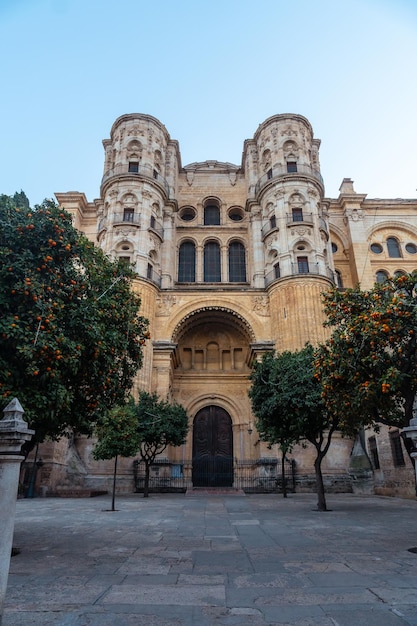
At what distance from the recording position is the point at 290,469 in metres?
22.2

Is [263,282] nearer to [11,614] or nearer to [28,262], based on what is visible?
[28,262]

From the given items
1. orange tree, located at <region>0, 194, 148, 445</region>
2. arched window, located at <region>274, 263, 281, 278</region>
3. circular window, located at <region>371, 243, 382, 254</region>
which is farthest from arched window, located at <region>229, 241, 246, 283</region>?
orange tree, located at <region>0, 194, 148, 445</region>

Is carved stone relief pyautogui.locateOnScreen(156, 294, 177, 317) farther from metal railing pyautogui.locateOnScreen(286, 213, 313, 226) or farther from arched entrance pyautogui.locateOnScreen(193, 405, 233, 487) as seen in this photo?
metal railing pyautogui.locateOnScreen(286, 213, 313, 226)

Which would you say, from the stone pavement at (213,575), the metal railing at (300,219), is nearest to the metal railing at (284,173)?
the metal railing at (300,219)

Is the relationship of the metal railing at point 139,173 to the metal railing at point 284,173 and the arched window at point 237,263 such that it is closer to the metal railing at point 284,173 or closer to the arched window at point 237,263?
the arched window at point 237,263

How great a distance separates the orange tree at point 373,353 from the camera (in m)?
8.08

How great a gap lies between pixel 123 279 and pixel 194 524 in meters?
6.07

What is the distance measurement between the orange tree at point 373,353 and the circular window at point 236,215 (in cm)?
2437

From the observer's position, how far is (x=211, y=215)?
33250mm

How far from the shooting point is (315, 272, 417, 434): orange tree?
26.5 feet

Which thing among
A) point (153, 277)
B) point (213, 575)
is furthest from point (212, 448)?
point (213, 575)

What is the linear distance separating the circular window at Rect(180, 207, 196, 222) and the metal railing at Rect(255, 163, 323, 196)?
547cm

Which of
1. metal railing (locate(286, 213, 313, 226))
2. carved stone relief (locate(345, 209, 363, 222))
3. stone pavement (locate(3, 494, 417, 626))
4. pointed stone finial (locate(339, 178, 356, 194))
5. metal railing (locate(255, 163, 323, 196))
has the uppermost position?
pointed stone finial (locate(339, 178, 356, 194))

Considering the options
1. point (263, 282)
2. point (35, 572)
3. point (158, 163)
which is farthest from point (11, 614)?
point (158, 163)
